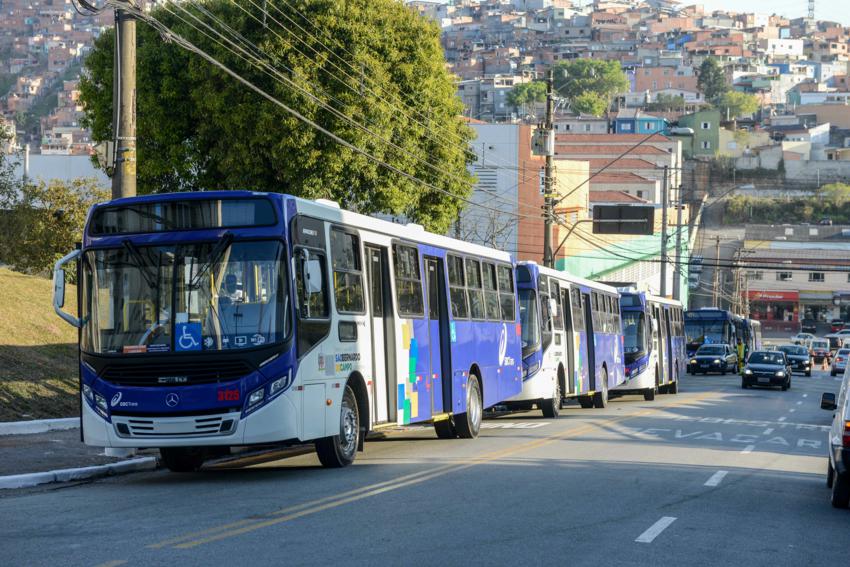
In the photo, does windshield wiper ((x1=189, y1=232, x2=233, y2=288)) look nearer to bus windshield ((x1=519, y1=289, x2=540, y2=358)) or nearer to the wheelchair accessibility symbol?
the wheelchair accessibility symbol

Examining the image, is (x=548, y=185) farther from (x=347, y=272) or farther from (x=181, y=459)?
(x=181, y=459)

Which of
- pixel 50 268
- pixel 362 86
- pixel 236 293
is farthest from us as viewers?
pixel 50 268

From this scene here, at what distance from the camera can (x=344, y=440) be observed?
16.3 meters

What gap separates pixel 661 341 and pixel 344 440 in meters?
29.7

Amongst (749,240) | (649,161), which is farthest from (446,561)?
(649,161)

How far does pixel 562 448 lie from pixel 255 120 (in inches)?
793

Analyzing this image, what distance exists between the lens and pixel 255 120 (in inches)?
1467

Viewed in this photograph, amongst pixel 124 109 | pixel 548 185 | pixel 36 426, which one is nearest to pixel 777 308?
pixel 548 185

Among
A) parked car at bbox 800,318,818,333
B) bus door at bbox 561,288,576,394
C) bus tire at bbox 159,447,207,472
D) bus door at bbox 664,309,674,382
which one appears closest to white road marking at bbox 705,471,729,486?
bus tire at bbox 159,447,207,472

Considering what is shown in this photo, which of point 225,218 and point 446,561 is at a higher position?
point 225,218

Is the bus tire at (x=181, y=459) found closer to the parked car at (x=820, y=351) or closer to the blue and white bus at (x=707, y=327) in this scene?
the blue and white bus at (x=707, y=327)

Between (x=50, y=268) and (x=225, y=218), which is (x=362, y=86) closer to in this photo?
(x=50, y=268)

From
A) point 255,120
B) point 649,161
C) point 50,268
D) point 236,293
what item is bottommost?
point 236,293

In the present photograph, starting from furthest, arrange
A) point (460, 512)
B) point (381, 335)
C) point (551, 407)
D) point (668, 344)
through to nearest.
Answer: point (668, 344) < point (551, 407) < point (381, 335) < point (460, 512)
